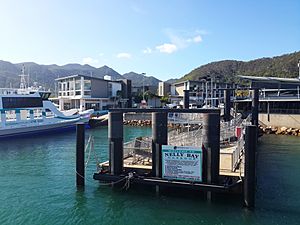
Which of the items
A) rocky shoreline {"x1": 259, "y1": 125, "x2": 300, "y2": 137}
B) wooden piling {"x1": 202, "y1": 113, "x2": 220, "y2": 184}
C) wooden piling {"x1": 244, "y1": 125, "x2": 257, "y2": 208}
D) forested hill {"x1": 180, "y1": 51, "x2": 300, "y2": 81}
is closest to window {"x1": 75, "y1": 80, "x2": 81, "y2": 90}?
rocky shoreline {"x1": 259, "y1": 125, "x2": 300, "y2": 137}

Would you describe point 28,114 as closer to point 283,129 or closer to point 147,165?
point 147,165

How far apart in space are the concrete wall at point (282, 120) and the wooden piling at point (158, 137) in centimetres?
3901

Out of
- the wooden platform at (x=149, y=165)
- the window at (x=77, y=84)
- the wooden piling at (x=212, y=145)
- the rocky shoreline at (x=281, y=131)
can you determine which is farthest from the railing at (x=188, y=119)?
the window at (x=77, y=84)

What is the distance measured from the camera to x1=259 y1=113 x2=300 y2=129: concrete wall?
45.3m

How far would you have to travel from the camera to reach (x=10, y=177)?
18828mm

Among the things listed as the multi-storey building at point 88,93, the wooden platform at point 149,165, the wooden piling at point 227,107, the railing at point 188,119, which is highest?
the multi-storey building at point 88,93

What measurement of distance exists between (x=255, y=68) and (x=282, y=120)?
13108cm

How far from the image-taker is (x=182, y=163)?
13172 millimetres

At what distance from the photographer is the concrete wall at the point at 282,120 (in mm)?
45281

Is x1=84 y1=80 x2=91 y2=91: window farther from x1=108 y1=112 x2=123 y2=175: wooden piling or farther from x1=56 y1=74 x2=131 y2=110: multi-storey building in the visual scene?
x1=108 y1=112 x2=123 y2=175: wooden piling

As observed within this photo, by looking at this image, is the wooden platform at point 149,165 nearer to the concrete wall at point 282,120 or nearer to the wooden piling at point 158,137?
the wooden piling at point 158,137

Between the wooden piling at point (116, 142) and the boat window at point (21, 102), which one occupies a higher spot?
the boat window at point (21, 102)

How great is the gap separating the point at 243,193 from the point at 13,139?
3494 centimetres

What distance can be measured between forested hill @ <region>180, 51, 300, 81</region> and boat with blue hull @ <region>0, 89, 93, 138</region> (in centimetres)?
8721
